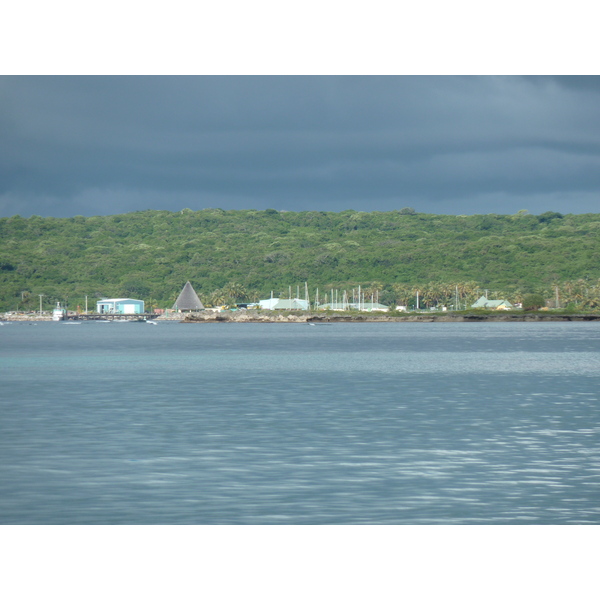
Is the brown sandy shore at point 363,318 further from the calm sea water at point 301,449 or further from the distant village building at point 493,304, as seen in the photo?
the calm sea water at point 301,449

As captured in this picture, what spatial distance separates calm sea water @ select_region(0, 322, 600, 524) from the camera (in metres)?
10.7

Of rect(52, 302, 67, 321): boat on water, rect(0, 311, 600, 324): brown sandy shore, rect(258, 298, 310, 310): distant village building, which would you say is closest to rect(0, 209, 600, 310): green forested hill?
rect(52, 302, 67, 321): boat on water

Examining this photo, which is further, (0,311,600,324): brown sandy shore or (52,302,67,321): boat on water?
(52,302,67,321): boat on water

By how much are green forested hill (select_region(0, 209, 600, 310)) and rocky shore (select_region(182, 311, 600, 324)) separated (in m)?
6.77

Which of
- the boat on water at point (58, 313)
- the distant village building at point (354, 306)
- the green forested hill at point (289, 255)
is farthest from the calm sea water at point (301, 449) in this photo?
the boat on water at point (58, 313)

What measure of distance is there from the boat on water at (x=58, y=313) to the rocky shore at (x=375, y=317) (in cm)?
2353

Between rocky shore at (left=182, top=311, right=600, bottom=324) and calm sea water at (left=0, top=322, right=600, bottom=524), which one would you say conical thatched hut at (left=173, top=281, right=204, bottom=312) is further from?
calm sea water at (left=0, top=322, right=600, bottom=524)

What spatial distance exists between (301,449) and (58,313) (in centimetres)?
15945

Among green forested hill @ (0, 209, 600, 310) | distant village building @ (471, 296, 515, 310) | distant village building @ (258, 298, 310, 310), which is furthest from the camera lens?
distant village building @ (258, 298, 310, 310)

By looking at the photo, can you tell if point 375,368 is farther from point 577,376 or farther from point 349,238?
point 349,238

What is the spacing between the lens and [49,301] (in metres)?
165

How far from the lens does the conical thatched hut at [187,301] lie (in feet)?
526

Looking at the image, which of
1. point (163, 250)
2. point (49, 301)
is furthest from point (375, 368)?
point (49, 301)
